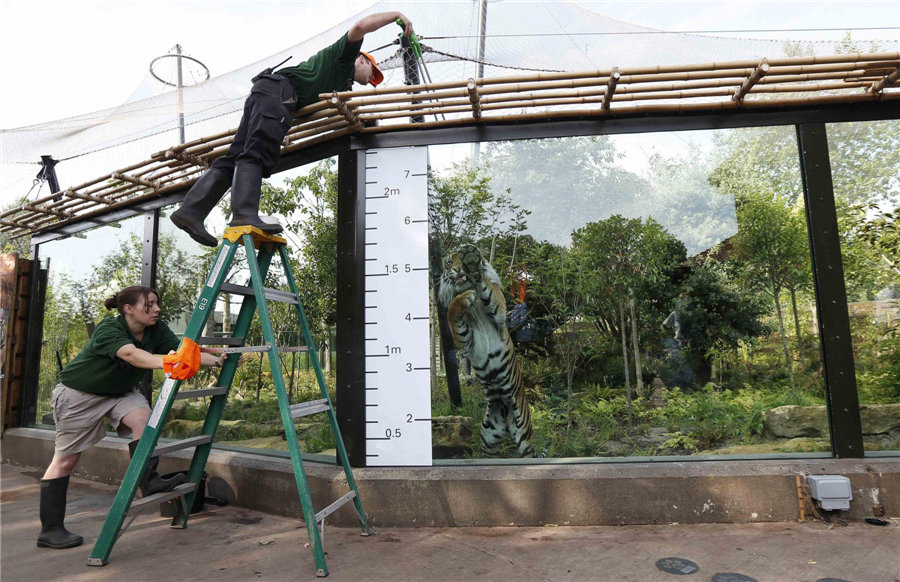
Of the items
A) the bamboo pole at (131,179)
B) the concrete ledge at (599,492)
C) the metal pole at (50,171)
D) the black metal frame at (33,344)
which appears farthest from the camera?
the black metal frame at (33,344)

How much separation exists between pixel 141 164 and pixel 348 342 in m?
2.51

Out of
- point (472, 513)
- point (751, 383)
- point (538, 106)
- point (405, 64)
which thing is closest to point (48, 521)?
point (472, 513)

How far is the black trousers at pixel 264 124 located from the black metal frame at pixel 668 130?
0.77 meters

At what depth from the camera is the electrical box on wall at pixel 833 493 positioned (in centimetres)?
321

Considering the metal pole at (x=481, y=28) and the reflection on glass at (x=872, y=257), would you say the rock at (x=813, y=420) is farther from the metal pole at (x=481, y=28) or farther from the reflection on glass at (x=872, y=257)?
the metal pole at (x=481, y=28)

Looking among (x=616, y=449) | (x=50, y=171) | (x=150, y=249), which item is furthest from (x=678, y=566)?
(x=50, y=171)

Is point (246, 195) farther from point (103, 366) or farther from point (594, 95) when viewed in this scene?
point (594, 95)

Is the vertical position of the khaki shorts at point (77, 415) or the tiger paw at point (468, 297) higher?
the tiger paw at point (468, 297)

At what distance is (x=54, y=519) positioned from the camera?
3.20 meters

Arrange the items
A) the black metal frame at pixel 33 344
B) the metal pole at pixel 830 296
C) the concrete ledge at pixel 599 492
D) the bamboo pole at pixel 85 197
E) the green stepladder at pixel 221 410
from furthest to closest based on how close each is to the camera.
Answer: the black metal frame at pixel 33 344, the bamboo pole at pixel 85 197, the metal pole at pixel 830 296, the concrete ledge at pixel 599 492, the green stepladder at pixel 221 410

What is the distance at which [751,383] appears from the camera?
146 inches

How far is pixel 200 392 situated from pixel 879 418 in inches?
184

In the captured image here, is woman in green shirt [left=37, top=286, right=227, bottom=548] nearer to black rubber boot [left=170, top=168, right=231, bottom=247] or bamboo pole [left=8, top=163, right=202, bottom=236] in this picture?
black rubber boot [left=170, top=168, right=231, bottom=247]

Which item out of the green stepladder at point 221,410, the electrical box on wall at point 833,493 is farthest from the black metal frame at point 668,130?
the green stepladder at point 221,410
